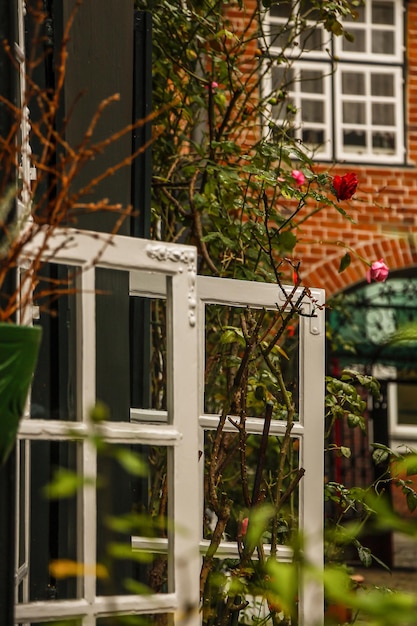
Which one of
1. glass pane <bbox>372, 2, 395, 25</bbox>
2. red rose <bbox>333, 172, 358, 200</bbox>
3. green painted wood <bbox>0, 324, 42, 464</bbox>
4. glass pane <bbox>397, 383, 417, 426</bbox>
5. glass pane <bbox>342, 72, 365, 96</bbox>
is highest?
glass pane <bbox>372, 2, 395, 25</bbox>

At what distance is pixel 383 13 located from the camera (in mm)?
9727

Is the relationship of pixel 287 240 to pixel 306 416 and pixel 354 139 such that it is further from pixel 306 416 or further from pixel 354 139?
pixel 354 139

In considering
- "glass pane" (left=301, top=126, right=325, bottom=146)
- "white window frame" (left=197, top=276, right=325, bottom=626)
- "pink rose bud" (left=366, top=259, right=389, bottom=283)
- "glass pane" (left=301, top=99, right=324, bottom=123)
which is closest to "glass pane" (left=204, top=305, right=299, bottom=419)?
"white window frame" (left=197, top=276, right=325, bottom=626)

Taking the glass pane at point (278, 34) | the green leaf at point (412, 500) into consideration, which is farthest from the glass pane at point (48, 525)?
the glass pane at point (278, 34)

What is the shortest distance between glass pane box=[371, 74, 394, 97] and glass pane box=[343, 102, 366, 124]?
0.49ft

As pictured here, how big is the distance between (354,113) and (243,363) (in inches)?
271

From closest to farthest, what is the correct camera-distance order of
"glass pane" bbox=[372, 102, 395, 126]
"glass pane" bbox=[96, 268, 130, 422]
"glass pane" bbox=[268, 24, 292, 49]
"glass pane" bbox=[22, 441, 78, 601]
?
"glass pane" bbox=[22, 441, 78, 601] < "glass pane" bbox=[96, 268, 130, 422] < "glass pane" bbox=[268, 24, 292, 49] < "glass pane" bbox=[372, 102, 395, 126]

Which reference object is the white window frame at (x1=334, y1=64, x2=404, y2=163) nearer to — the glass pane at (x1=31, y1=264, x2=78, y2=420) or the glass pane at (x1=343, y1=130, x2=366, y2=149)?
the glass pane at (x1=343, y1=130, x2=366, y2=149)

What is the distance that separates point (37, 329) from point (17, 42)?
1058 millimetres

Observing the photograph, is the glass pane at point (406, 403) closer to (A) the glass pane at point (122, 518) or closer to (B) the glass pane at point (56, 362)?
(A) the glass pane at point (122, 518)

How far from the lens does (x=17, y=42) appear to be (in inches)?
109

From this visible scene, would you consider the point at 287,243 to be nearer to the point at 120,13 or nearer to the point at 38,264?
the point at 120,13

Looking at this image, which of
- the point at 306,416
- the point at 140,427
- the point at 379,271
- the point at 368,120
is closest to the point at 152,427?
the point at 140,427

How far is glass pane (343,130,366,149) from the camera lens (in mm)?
9547
